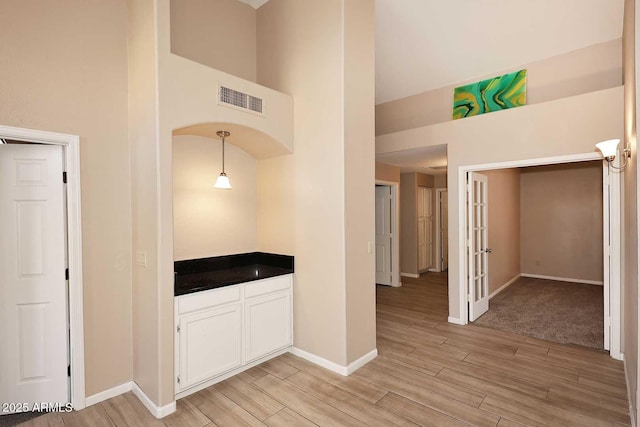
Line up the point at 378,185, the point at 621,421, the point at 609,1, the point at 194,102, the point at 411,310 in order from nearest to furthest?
1. the point at 621,421
2. the point at 194,102
3. the point at 609,1
4. the point at 411,310
5. the point at 378,185

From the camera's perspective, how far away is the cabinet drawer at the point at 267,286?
10.3 feet

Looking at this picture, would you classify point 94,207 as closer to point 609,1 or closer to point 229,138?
point 229,138

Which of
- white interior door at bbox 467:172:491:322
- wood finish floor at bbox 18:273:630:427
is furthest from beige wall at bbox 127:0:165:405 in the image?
white interior door at bbox 467:172:491:322

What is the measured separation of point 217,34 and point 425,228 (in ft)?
20.5

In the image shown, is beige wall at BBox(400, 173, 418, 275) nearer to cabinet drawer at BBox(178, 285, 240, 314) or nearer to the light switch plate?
cabinet drawer at BBox(178, 285, 240, 314)

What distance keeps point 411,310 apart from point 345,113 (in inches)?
134

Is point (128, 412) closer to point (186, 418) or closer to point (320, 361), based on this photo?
point (186, 418)

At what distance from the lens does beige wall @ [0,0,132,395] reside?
2371mm

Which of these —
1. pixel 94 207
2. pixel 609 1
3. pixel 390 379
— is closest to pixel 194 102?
pixel 94 207

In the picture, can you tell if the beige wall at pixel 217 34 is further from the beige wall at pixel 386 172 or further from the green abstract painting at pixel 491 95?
the beige wall at pixel 386 172

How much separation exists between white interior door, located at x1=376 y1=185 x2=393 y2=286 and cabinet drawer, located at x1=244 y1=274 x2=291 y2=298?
3.64 metres

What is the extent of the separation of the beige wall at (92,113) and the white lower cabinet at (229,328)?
0.62m

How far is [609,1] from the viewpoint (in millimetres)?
3332

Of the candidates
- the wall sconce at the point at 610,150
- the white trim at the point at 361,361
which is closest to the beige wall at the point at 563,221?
the wall sconce at the point at 610,150
